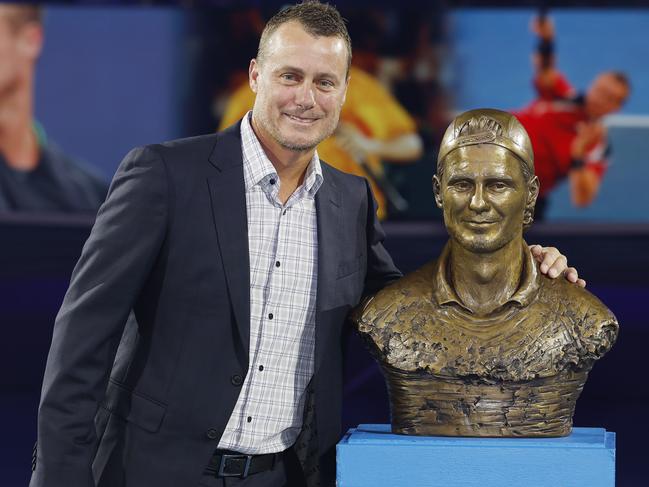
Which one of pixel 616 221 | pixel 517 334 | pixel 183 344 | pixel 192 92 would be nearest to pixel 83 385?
pixel 183 344

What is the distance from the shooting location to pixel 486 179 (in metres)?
3.01

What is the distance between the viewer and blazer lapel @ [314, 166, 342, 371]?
9.98 ft

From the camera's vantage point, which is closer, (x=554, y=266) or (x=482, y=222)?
(x=482, y=222)

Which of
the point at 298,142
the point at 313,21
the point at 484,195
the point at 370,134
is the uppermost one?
the point at 370,134

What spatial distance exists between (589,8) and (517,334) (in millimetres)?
4689

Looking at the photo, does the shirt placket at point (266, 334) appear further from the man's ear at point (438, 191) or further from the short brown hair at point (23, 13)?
the short brown hair at point (23, 13)

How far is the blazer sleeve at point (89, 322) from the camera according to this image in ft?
9.38

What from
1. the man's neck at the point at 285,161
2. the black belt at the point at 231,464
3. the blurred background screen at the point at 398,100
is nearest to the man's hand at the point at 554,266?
the man's neck at the point at 285,161

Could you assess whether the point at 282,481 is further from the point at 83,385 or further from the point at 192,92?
the point at 192,92

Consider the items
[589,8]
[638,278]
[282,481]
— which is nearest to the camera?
[282,481]

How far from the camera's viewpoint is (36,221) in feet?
26.4

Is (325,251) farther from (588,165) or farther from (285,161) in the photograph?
(588,165)

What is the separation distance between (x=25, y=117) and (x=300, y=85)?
196 inches

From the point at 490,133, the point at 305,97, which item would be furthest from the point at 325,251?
the point at 490,133
